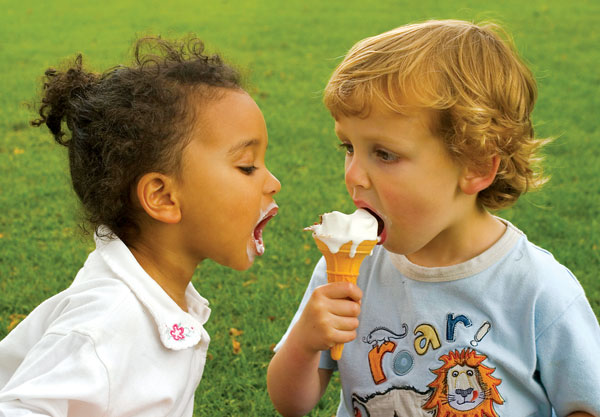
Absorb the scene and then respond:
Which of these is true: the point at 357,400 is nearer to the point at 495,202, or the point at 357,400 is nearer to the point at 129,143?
the point at 495,202

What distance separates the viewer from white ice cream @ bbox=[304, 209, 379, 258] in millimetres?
2395

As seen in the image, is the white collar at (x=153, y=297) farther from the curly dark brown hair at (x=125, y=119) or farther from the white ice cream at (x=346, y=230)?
the white ice cream at (x=346, y=230)

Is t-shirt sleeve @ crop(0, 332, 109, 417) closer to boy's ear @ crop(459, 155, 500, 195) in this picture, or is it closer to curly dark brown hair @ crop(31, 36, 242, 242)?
curly dark brown hair @ crop(31, 36, 242, 242)

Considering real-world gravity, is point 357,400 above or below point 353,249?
below

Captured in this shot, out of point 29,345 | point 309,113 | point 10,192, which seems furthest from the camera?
point 309,113

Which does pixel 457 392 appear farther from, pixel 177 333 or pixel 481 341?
pixel 177 333

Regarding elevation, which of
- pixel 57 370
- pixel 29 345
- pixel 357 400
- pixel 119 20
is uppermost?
pixel 57 370

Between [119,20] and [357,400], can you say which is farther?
[119,20]

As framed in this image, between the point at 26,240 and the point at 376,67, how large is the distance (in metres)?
3.99

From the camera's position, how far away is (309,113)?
9.16 metres

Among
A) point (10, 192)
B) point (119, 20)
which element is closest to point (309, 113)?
point (10, 192)

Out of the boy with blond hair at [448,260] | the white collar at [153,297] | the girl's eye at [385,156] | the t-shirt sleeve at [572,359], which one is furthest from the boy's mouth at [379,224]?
the white collar at [153,297]

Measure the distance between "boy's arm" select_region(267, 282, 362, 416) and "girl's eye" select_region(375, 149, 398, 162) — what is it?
0.45 metres

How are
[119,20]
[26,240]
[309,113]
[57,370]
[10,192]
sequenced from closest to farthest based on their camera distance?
[57,370], [26,240], [10,192], [309,113], [119,20]
